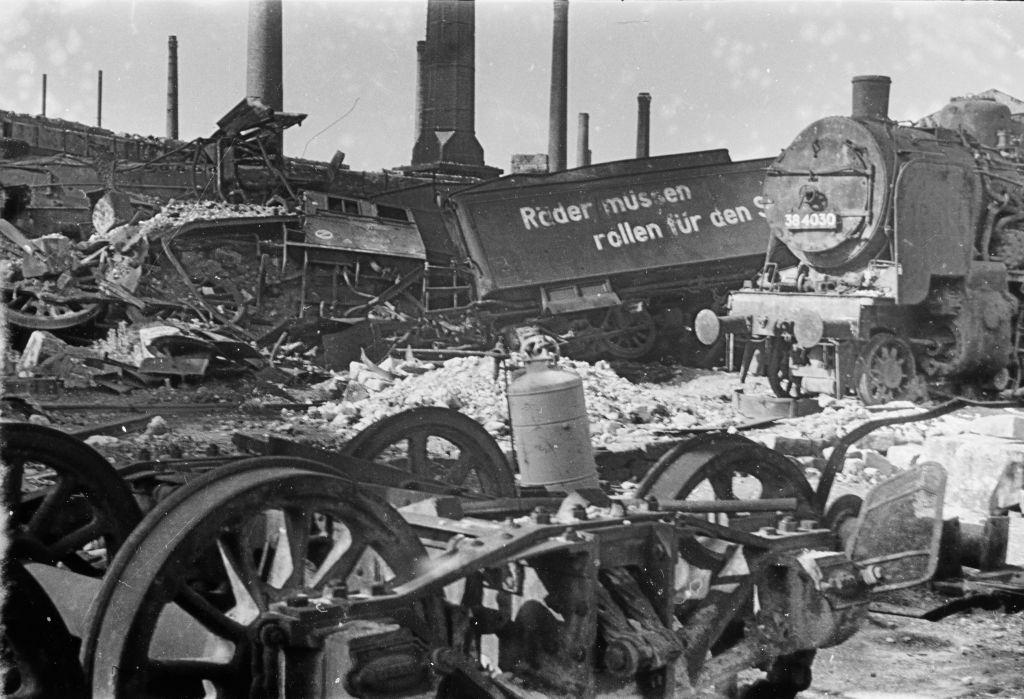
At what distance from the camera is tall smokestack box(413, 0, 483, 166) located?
24.1 meters

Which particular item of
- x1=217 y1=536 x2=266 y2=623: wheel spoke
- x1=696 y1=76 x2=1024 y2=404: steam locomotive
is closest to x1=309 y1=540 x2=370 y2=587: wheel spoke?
x1=217 y1=536 x2=266 y2=623: wheel spoke

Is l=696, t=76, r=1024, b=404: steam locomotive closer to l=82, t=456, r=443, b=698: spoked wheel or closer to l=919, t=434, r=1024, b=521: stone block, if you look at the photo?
l=919, t=434, r=1024, b=521: stone block

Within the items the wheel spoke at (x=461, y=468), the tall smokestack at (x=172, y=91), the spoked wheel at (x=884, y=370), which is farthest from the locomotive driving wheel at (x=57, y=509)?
the tall smokestack at (x=172, y=91)

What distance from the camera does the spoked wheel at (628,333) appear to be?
50.3 ft

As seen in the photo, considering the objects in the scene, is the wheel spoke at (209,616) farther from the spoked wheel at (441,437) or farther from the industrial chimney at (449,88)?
the industrial chimney at (449,88)

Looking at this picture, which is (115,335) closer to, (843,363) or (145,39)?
(843,363)

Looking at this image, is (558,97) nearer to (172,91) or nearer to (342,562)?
(172,91)

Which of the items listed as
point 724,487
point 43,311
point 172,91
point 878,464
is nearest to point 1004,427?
point 878,464

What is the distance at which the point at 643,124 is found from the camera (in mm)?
36281

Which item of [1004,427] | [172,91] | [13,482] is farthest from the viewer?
[172,91]

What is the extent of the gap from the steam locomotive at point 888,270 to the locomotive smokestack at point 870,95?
2647mm

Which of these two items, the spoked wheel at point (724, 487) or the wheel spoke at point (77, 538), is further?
the spoked wheel at point (724, 487)

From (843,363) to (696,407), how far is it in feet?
5.12

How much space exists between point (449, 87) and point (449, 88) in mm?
57
